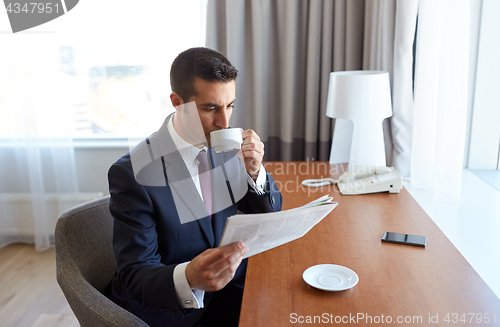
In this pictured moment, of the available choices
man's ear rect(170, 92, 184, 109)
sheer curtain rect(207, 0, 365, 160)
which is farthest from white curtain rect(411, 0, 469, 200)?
man's ear rect(170, 92, 184, 109)

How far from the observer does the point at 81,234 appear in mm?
1308

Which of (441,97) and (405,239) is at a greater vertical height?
(441,97)

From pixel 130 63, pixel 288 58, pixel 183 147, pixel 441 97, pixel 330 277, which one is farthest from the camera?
pixel 130 63

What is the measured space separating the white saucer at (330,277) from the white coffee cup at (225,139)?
1.46 ft

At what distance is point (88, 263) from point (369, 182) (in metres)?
1.10

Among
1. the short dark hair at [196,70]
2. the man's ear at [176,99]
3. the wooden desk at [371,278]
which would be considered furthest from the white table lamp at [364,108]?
the man's ear at [176,99]

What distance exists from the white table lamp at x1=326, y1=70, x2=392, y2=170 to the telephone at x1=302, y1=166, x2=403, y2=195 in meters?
0.12

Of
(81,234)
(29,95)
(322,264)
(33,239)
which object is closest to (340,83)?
(322,264)

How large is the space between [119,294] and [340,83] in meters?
1.26

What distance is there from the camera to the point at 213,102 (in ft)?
4.22

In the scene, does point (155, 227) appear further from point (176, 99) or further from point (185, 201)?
point (176, 99)

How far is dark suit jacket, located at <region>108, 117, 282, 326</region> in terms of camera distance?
110 centimetres

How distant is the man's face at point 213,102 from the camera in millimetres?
1275

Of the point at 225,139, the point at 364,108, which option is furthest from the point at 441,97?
the point at 225,139
